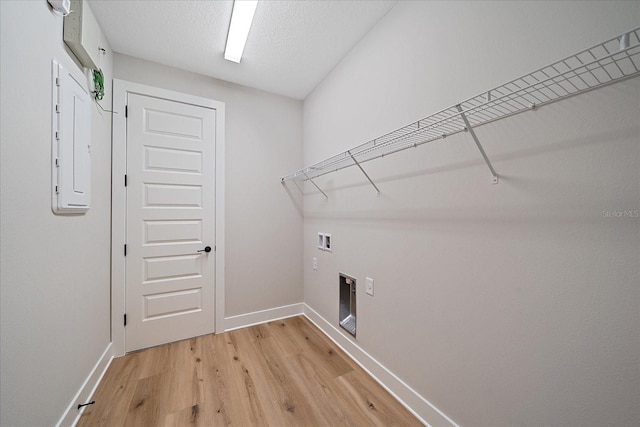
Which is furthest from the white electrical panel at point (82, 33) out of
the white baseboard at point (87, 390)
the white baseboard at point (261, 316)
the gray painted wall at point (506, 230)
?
the white baseboard at point (261, 316)

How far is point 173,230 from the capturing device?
2.23m

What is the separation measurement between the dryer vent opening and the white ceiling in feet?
6.67

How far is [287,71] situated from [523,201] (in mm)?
2278

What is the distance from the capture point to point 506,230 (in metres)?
1.02

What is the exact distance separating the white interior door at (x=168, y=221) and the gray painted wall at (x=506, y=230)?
5.49 feet

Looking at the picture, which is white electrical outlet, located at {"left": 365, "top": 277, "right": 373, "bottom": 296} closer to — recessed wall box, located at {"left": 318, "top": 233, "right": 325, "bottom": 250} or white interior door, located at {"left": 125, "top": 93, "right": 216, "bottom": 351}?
recessed wall box, located at {"left": 318, "top": 233, "right": 325, "bottom": 250}

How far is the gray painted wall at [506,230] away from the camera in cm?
77

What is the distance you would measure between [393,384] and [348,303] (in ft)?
2.28

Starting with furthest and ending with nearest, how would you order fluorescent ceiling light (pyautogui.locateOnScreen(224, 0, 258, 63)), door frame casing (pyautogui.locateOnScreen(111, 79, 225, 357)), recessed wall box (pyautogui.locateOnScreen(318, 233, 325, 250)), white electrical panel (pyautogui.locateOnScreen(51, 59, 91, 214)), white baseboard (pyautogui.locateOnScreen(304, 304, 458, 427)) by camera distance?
recessed wall box (pyautogui.locateOnScreen(318, 233, 325, 250))
door frame casing (pyautogui.locateOnScreen(111, 79, 225, 357))
fluorescent ceiling light (pyautogui.locateOnScreen(224, 0, 258, 63))
white baseboard (pyautogui.locateOnScreen(304, 304, 458, 427))
white electrical panel (pyautogui.locateOnScreen(51, 59, 91, 214))

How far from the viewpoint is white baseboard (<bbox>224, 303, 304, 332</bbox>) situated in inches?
97.6

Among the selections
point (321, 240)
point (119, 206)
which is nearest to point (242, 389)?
point (321, 240)

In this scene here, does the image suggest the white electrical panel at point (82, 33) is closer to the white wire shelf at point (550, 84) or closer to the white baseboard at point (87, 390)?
the white wire shelf at point (550, 84)

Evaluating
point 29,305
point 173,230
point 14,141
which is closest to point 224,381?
point 29,305

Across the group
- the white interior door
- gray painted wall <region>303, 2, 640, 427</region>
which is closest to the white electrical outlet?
gray painted wall <region>303, 2, 640, 427</region>
